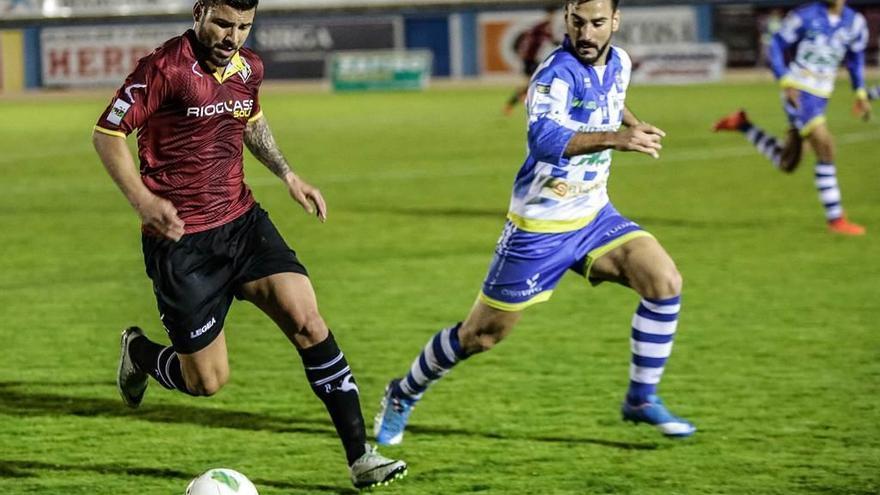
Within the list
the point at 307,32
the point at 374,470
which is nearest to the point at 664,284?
the point at 374,470

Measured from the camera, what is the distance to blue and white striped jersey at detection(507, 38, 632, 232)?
621 cm

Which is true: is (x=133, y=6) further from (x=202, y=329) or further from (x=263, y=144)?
(x=202, y=329)

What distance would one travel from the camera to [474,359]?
870 cm

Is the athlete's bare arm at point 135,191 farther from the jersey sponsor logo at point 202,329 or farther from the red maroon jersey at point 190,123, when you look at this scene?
the jersey sponsor logo at point 202,329

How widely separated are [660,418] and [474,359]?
2.16 m

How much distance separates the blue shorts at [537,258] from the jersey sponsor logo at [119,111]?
6.00 ft

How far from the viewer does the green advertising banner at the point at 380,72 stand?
42.6 metres

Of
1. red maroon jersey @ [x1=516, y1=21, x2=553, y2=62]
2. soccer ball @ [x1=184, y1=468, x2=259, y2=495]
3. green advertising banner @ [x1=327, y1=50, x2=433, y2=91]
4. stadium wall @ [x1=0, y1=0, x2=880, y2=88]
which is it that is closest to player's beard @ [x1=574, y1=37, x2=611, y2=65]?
soccer ball @ [x1=184, y1=468, x2=259, y2=495]

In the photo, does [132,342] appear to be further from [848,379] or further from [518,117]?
[518,117]

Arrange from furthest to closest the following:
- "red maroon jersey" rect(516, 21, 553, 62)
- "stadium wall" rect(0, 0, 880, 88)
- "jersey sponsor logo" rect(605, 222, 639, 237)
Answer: "stadium wall" rect(0, 0, 880, 88) < "red maroon jersey" rect(516, 21, 553, 62) < "jersey sponsor logo" rect(605, 222, 639, 237)

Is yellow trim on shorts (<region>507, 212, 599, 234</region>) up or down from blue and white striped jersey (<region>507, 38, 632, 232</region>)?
down

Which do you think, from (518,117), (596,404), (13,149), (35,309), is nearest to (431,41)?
(518,117)

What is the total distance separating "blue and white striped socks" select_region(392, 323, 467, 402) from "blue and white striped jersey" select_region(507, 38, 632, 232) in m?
0.61

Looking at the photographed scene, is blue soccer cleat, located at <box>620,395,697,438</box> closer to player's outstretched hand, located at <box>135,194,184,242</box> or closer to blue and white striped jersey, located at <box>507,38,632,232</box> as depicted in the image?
blue and white striped jersey, located at <box>507,38,632,232</box>
